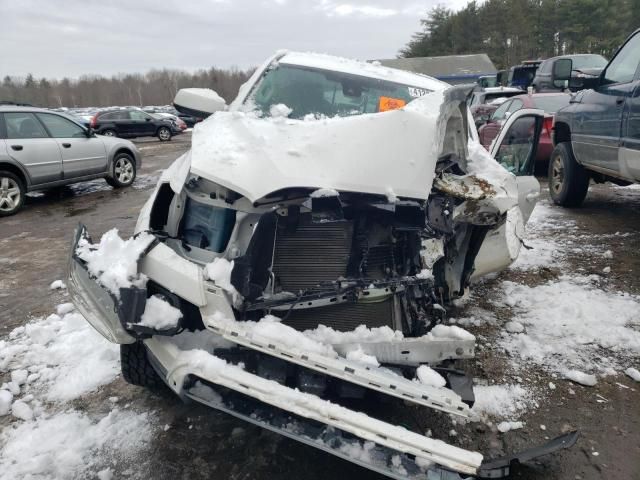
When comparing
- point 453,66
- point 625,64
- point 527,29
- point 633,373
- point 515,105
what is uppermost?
point 527,29

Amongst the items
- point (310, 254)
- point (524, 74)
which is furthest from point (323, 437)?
point (524, 74)

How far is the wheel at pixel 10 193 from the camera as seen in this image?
23.4 ft

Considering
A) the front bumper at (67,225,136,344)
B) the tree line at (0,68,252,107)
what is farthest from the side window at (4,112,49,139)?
the tree line at (0,68,252,107)

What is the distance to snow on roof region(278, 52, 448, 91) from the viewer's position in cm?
369

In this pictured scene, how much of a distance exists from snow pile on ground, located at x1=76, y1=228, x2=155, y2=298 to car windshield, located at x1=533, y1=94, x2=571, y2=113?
851cm

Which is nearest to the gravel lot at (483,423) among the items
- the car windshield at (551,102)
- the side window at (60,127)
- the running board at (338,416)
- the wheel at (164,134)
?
the running board at (338,416)

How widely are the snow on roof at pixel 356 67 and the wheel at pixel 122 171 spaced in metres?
6.54

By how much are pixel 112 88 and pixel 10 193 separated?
76.9m

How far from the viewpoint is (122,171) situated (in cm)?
945

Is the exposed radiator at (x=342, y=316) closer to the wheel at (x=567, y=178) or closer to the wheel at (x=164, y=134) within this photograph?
the wheel at (x=567, y=178)

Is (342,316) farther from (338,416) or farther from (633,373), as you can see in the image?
(633,373)

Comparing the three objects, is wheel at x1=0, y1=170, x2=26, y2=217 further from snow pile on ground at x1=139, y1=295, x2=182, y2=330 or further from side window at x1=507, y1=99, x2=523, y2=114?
side window at x1=507, y1=99, x2=523, y2=114

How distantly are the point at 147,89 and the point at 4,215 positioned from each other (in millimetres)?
75383

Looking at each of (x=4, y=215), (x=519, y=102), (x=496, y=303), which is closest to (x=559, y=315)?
(x=496, y=303)
